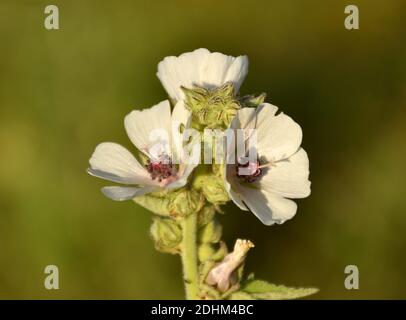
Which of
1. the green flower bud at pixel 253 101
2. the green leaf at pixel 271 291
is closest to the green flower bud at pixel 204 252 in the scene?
the green leaf at pixel 271 291

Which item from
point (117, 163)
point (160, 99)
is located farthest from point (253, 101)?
point (160, 99)

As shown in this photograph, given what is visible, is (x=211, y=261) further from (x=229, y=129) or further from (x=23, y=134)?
(x=23, y=134)

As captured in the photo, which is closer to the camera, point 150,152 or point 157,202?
point 157,202

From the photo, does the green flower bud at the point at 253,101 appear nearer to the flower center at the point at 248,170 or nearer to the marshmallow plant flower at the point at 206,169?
the marshmallow plant flower at the point at 206,169

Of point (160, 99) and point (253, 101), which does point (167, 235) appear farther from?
point (160, 99)

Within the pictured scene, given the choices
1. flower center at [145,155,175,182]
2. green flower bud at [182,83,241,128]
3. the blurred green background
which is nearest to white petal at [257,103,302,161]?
green flower bud at [182,83,241,128]
